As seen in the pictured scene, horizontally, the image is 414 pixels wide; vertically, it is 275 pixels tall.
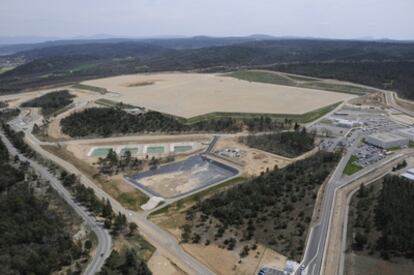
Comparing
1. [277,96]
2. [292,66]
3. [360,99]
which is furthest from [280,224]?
[292,66]

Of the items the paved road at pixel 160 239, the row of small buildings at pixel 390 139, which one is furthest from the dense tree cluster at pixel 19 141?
the row of small buildings at pixel 390 139

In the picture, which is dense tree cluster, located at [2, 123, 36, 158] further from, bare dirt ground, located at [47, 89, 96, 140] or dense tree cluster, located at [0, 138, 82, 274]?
dense tree cluster, located at [0, 138, 82, 274]

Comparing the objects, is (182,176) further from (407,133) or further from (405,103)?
(405,103)

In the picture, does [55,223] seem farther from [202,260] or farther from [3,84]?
[3,84]

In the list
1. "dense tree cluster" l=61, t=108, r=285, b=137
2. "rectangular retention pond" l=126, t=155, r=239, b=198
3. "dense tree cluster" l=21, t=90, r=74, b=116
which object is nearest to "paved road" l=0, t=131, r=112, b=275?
"rectangular retention pond" l=126, t=155, r=239, b=198

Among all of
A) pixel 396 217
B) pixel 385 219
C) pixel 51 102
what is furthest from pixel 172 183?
pixel 51 102
